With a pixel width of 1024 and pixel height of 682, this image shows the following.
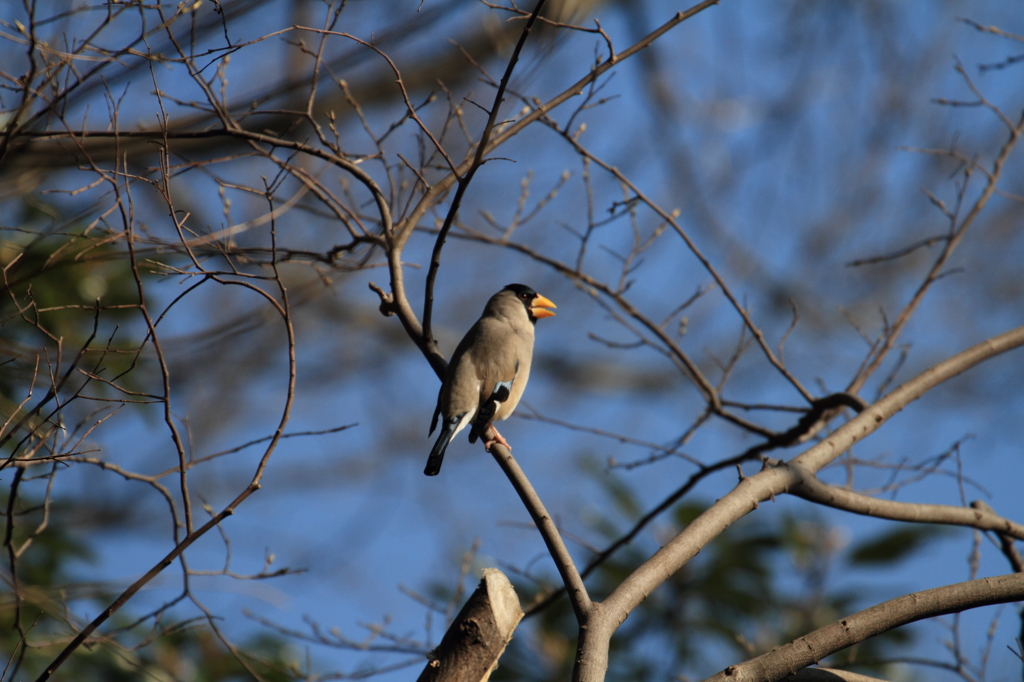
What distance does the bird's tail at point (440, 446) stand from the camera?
4.60m

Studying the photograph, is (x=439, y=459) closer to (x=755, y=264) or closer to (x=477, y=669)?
(x=477, y=669)

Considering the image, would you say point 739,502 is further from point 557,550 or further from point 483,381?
point 483,381

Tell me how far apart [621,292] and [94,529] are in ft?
28.9

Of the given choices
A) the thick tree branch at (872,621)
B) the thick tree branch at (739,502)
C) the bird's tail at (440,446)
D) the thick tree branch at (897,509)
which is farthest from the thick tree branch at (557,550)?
the bird's tail at (440,446)

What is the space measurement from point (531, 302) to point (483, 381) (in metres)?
1.22

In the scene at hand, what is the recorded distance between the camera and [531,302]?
6.00m

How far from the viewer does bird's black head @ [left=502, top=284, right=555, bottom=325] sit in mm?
5937

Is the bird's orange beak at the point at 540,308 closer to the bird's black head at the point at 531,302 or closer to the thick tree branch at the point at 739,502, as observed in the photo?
the bird's black head at the point at 531,302

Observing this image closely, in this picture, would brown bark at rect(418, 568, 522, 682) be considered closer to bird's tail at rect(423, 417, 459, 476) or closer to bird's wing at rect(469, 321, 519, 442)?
bird's tail at rect(423, 417, 459, 476)

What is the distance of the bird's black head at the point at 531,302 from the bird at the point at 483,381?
1.16 feet

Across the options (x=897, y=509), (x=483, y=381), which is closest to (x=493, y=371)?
(x=483, y=381)

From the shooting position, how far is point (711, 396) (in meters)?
4.46

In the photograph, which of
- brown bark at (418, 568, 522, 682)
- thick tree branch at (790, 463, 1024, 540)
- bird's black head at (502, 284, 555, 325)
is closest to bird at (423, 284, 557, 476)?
bird's black head at (502, 284, 555, 325)

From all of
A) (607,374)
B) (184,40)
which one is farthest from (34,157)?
(607,374)
